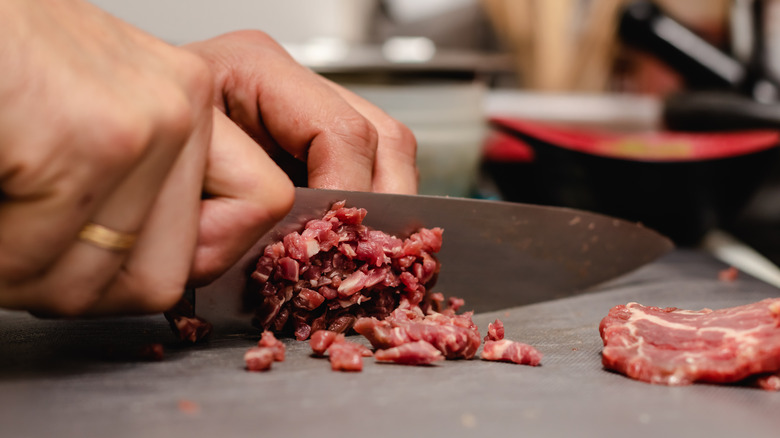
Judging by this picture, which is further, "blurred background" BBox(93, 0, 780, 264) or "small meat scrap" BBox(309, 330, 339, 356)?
"blurred background" BBox(93, 0, 780, 264)

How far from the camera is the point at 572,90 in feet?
25.5

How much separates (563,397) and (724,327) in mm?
544

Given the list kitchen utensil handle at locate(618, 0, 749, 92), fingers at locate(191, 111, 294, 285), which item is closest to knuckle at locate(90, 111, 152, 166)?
fingers at locate(191, 111, 294, 285)

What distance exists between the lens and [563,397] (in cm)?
156

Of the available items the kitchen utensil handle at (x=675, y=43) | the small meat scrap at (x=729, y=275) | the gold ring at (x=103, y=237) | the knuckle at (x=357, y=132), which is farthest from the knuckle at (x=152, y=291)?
the kitchen utensil handle at (x=675, y=43)

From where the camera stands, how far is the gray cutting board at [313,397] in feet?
4.33

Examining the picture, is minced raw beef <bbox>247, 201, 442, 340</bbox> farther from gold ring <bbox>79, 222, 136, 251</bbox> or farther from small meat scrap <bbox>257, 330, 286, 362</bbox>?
gold ring <bbox>79, 222, 136, 251</bbox>

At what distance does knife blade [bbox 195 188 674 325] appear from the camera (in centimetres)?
203

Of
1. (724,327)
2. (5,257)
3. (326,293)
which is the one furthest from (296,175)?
(724,327)

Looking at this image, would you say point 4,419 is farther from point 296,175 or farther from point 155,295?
point 296,175

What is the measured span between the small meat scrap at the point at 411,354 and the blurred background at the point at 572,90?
2.21m

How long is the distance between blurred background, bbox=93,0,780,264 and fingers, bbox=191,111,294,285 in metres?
2.23

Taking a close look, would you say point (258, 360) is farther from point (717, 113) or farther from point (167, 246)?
point (717, 113)

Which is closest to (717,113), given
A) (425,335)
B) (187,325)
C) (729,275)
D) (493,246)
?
(729,275)
